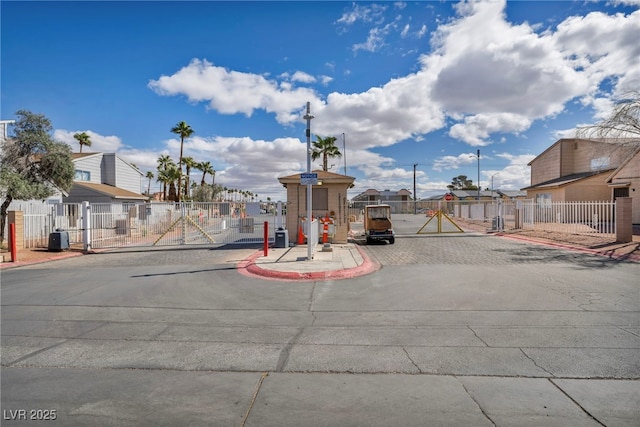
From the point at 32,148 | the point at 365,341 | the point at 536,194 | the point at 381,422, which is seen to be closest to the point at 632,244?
the point at 365,341

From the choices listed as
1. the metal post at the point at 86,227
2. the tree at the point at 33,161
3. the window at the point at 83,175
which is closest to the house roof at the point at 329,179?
the metal post at the point at 86,227

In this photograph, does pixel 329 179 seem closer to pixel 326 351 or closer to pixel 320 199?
pixel 320 199

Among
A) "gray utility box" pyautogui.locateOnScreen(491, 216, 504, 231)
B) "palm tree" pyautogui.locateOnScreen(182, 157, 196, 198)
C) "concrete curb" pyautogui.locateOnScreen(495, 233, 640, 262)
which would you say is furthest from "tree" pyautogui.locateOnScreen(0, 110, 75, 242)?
"palm tree" pyautogui.locateOnScreen(182, 157, 196, 198)

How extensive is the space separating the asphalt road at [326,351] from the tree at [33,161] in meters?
9.41

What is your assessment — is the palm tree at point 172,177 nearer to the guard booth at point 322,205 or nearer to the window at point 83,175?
the window at point 83,175

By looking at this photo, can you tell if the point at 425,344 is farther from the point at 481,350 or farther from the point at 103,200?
the point at 103,200

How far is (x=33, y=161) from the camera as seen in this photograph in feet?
57.5

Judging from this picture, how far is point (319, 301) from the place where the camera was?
7.23m

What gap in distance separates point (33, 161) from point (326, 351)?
65.7 ft

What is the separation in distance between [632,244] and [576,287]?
9548 mm

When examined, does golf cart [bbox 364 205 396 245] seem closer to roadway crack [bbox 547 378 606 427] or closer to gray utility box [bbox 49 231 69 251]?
roadway crack [bbox 547 378 606 427]

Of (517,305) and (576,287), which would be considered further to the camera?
(576,287)

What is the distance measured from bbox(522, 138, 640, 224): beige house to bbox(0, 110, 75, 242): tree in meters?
27.1

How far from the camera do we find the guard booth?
1689 cm
